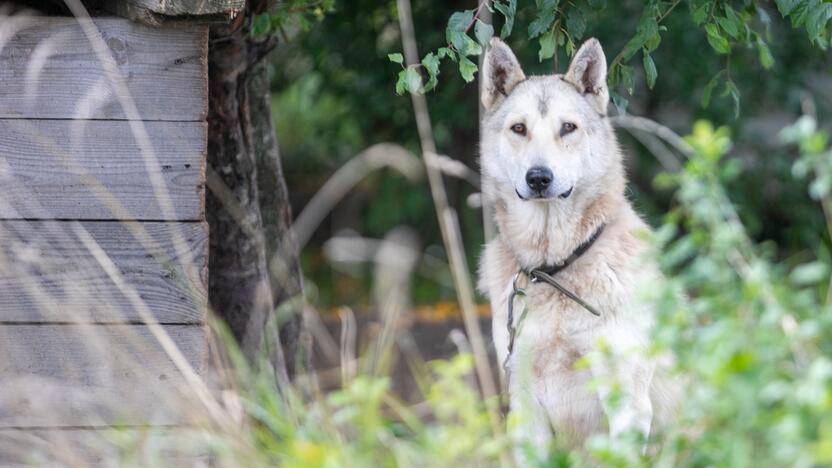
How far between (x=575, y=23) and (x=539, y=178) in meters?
0.51

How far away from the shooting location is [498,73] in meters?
3.92

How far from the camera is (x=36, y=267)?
120 inches

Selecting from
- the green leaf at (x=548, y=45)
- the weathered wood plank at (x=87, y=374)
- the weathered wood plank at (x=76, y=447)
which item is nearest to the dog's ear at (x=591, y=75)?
the green leaf at (x=548, y=45)

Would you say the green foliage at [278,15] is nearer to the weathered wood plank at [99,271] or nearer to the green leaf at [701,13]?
the weathered wood plank at [99,271]

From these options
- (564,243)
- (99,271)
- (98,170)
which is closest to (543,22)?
(564,243)

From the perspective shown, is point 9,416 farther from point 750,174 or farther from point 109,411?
point 750,174

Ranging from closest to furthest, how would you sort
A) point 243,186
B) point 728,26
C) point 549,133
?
point 728,26 → point 549,133 → point 243,186

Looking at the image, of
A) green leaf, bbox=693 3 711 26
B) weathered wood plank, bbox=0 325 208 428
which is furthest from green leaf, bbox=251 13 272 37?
green leaf, bbox=693 3 711 26

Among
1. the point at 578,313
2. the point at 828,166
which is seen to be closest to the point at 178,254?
the point at 578,313

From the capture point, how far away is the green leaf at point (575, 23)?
3.46 m

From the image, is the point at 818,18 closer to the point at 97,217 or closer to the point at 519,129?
the point at 519,129

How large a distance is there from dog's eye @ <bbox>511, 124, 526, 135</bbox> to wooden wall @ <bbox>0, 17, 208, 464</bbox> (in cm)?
118

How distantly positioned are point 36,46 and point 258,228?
1.18 meters

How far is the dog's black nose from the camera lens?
3.57m
